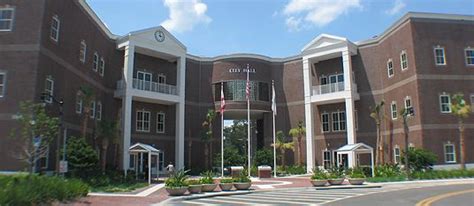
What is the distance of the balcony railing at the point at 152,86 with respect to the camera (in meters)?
38.2

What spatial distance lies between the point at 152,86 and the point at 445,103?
979 inches

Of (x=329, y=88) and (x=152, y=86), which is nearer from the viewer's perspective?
(x=152, y=86)

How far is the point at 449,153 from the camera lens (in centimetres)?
3441

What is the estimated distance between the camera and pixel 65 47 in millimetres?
29031

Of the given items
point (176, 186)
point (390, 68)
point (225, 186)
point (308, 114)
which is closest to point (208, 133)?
point (308, 114)

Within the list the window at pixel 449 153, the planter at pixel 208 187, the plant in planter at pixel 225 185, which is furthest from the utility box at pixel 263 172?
the window at pixel 449 153

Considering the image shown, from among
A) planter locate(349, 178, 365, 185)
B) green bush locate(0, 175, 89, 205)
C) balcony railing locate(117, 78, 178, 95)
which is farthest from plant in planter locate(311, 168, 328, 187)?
balcony railing locate(117, 78, 178, 95)

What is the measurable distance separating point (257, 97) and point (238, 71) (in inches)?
131

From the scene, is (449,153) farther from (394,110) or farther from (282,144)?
(282,144)

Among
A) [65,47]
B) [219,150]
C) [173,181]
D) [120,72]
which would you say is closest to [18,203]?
[173,181]

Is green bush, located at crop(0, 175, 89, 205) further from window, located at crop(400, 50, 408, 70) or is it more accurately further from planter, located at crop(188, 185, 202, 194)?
window, located at crop(400, 50, 408, 70)

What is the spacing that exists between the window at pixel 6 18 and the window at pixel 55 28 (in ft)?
7.39

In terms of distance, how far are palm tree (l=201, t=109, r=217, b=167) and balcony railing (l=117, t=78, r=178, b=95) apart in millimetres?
4227

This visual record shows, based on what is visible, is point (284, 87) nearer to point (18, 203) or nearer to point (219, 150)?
point (219, 150)
